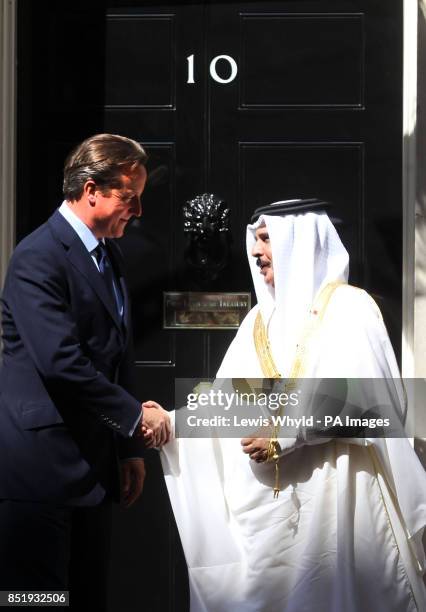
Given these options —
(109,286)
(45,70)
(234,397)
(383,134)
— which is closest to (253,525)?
(234,397)

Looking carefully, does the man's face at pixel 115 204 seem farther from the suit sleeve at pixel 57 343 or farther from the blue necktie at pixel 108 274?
the suit sleeve at pixel 57 343

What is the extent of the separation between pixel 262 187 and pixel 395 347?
3.14 ft

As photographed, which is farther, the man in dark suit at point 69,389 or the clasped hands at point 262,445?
the clasped hands at point 262,445

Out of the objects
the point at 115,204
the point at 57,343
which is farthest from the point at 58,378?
the point at 115,204

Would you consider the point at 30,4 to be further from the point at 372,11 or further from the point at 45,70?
the point at 372,11

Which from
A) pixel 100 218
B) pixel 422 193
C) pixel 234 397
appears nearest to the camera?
pixel 100 218

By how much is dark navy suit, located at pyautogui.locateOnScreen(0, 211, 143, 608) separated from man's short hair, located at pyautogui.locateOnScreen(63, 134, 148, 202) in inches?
6.5

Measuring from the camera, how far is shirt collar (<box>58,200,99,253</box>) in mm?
4043

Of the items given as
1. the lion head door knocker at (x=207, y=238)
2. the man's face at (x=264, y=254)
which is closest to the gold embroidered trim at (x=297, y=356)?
the man's face at (x=264, y=254)

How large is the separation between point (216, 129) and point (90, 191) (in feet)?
3.90

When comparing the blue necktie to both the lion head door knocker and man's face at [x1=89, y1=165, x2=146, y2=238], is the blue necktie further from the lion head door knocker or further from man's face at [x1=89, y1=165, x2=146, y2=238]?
the lion head door knocker

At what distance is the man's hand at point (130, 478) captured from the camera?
13.9 ft

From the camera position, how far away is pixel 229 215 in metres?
5.09

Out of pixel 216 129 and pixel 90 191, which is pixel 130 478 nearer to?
pixel 90 191
